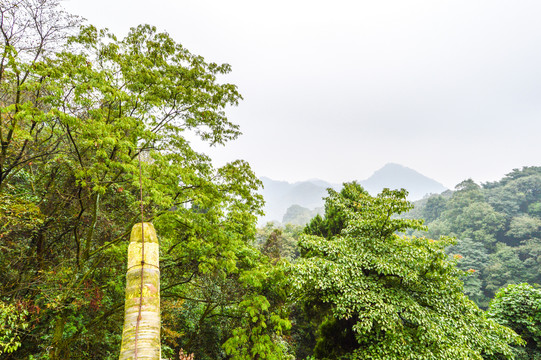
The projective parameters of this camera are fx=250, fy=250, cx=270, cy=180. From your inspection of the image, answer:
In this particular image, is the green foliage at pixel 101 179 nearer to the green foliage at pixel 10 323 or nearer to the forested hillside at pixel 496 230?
the green foliage at pixel 10 323

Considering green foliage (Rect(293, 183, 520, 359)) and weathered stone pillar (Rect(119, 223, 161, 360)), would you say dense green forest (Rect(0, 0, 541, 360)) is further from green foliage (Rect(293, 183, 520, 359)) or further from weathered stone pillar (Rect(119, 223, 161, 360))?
weathered stone pillar (Rect(119, 223, 161, 360))

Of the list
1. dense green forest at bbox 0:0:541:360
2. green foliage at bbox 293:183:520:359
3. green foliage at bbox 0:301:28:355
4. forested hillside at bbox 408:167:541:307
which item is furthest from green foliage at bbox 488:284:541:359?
forested hillside at bbox 408:167:541:307

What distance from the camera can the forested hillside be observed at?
30.4 meters

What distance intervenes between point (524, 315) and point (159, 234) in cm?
1240

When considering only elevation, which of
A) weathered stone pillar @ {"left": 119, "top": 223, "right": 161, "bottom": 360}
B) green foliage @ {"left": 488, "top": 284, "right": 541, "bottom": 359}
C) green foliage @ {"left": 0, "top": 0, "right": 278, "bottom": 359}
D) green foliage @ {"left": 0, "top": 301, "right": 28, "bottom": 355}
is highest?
green foliage @ {"left": 0, "top": 0, "right": 278, "bottom": 359}

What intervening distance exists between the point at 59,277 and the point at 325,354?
8227 millimetres

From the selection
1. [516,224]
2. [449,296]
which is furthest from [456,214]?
[449,296]

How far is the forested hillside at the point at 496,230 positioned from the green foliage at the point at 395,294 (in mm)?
21451

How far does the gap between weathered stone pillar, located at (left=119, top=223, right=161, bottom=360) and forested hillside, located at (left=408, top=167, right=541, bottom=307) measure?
29844 millimetres

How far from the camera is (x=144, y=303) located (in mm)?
1421

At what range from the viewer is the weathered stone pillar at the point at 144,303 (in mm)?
1313

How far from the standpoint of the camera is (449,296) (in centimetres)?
708

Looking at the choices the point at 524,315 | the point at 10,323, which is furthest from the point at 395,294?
the point at 10,323

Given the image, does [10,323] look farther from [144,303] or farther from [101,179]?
[144,303]
